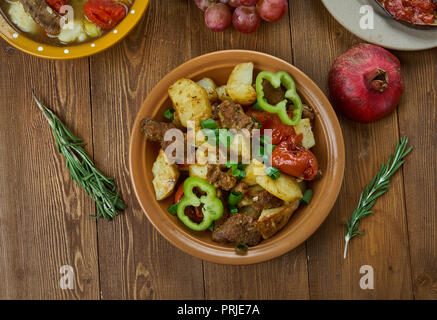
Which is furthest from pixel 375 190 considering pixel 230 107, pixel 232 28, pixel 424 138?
pixel 232 28

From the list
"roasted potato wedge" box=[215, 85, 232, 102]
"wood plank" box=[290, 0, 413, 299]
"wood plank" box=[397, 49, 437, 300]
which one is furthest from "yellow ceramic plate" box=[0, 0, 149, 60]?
"wood plank" box=[397, 49, 437, 300]

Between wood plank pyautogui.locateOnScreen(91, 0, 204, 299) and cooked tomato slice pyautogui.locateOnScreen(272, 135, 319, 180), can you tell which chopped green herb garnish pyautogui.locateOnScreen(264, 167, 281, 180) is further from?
wood plank pyautogui.locateOnScreen(91, 0, 204, 299)

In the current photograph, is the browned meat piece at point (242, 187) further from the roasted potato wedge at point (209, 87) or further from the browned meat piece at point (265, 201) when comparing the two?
the roasted potato wedge at point (209, 87)

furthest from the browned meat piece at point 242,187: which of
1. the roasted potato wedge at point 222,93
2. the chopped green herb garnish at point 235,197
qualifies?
the roasted potato wedge at point 222,93

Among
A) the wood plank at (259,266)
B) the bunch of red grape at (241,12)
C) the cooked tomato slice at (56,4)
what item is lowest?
the wood plank at (259,266)

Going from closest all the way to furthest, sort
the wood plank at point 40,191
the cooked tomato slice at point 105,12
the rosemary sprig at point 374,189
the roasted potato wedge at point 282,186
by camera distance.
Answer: the roasted potato wedge at point 282,186, the cooked tomato slice at point 105,12, the rosemary sprig at point 374,189, the wood plank at point 40,191

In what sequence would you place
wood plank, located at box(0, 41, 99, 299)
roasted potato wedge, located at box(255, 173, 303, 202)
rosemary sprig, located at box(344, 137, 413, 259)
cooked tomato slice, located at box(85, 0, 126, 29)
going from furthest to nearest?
wood plank, located at box(0, 41, 99, 299), rosemary sprig, located at box(344, 137, 413, 259), cooked tomato slice, located at box(85, 0, 126, 29), roasted potato wedge, located at box(255, 173, 303, 202)
